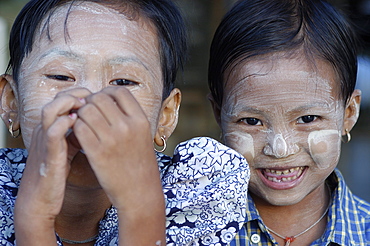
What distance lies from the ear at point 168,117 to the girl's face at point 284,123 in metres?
0.18

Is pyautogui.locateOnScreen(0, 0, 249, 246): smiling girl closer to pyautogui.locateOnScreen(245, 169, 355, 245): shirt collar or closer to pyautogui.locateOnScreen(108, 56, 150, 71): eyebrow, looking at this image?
pyautogui.locateOnScreen(108, 56, 150, 71): eyebrow

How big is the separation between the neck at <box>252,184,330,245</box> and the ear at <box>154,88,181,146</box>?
393 mm

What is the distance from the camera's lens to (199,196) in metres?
1.38

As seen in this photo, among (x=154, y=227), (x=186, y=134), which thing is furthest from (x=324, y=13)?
(x=186, y=134)

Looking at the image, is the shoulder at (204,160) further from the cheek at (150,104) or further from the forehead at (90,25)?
the forehead at (90,25)

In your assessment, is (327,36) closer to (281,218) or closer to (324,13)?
(324,13)

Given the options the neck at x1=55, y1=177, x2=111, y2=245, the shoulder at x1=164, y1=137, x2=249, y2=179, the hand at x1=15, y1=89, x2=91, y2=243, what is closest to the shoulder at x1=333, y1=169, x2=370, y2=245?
the shoulder at x1=164, y1=137, x2=249, y2=179

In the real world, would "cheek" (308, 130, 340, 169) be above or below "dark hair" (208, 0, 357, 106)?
below

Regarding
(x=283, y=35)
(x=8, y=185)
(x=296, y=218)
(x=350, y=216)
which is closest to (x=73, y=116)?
(x=8, y=185)

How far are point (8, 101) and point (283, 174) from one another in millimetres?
805

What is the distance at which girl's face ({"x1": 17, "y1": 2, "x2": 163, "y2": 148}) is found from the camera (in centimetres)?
136

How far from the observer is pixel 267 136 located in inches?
64.6

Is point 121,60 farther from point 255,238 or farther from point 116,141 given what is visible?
point 255,238

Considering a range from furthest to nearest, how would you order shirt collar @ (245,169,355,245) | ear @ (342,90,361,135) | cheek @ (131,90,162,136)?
ear @ (342,90,361,135), shirt collar @ (245,169,355,245), cheek @ (131,90,162,136)
